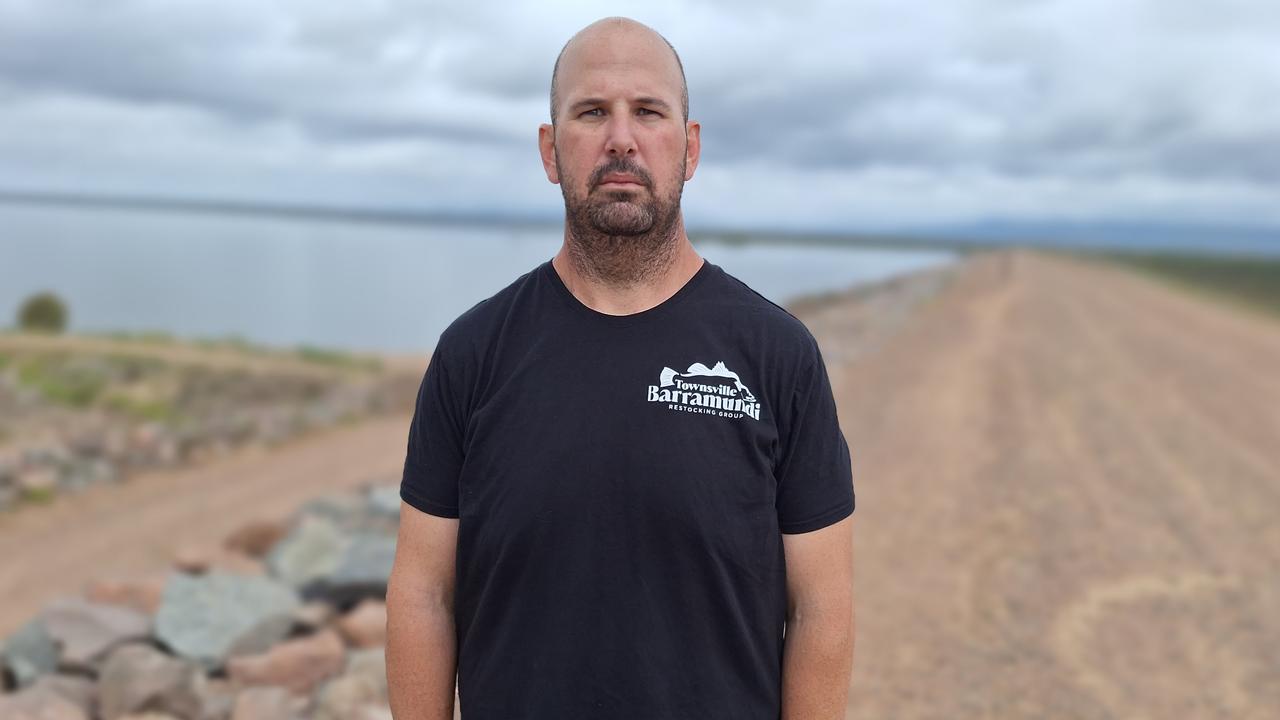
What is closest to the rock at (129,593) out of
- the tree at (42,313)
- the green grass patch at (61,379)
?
the green grass patch at (61,379)

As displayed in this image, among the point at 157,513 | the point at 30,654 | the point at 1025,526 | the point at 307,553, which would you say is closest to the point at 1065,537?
the point at 1025,526

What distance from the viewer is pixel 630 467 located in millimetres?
2092

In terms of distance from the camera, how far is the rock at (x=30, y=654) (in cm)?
597

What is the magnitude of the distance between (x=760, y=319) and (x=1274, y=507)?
8636 mm

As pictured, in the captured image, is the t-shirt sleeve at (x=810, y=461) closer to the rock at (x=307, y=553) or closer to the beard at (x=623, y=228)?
the beard at (x=623, y=228)

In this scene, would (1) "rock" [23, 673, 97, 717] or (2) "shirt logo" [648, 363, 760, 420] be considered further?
(1) "rock" [23, 673, 97, 717]

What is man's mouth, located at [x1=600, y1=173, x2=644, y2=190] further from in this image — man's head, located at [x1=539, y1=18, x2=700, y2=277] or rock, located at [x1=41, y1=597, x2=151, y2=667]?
rock, located at [x1=41, y1=597, x2=151, y2=667]

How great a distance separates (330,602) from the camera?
22.6 feet

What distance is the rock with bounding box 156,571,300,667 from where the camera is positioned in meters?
5.86

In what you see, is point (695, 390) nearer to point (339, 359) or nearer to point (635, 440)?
point (635, 440)

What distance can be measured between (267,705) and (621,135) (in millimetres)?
3942

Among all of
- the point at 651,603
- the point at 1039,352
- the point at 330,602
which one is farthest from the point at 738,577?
the point at 1039,352

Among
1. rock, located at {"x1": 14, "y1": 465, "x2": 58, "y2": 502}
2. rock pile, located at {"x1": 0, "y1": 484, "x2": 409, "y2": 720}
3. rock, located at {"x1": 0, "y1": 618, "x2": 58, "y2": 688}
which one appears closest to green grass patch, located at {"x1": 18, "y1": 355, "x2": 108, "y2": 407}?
rock, located at {"x1": 14, "y1": 465, "x2": 58, "y2": 502}

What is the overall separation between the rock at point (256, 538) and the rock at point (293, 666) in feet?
9.58
